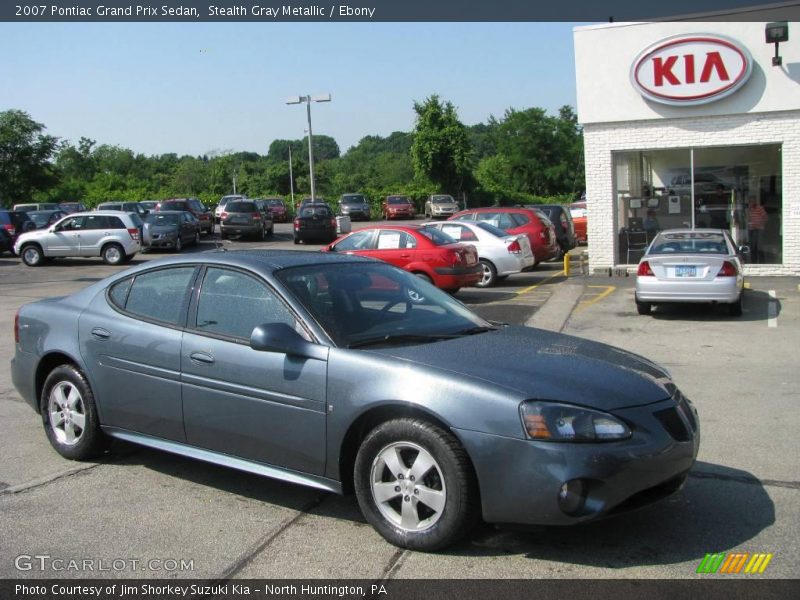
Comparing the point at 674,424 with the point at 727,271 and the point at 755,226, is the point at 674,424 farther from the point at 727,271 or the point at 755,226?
the point at 755,226

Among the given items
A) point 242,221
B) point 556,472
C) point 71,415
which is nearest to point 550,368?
point 556,472

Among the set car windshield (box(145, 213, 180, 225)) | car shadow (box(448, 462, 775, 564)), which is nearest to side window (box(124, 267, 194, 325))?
car shadow (box(448, 462, 775, 564))

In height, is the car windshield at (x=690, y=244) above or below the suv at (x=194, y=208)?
below

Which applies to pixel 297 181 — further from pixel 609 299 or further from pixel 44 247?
pixel 609 299

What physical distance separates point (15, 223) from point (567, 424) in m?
31.1

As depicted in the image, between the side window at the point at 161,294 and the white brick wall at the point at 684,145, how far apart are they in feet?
48.9

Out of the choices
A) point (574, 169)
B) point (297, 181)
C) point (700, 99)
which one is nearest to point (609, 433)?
point (700, 99)

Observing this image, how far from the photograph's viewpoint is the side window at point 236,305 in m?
4.98

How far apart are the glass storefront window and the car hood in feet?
49.0

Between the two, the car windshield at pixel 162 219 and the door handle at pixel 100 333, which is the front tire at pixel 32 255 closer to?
the car windshield at pixel 162 219

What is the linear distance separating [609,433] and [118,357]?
325 centimetres

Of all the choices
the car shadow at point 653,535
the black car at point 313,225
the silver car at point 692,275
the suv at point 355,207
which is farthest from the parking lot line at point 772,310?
the suv at point 355,207

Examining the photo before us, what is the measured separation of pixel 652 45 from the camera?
59.3 ft

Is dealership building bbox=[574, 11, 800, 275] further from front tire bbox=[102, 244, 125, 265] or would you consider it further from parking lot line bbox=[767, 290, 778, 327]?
front tire bbox=[102, 244, 125, 265]
